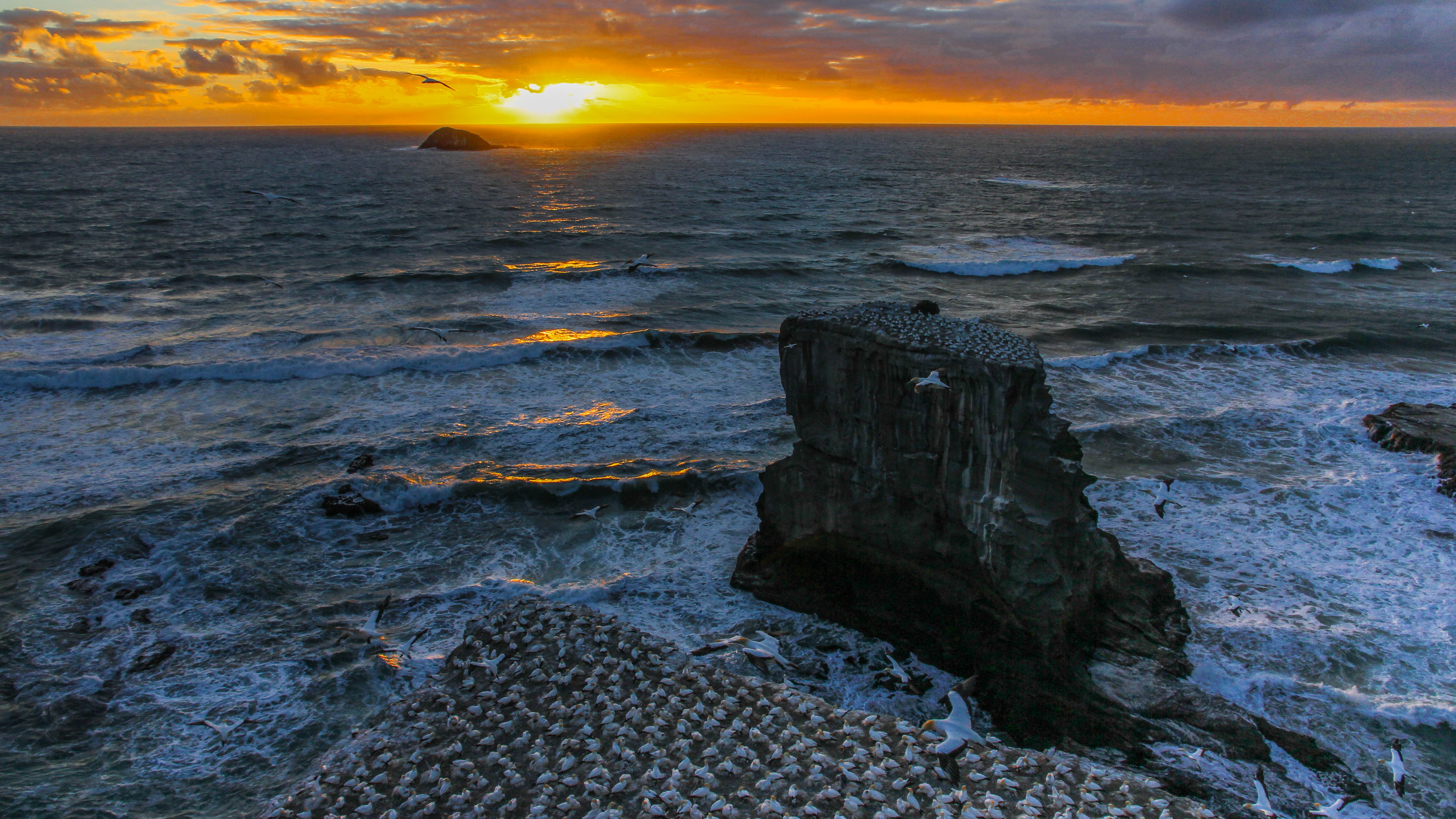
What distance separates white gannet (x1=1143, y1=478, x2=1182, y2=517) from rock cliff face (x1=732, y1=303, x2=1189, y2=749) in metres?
3.98

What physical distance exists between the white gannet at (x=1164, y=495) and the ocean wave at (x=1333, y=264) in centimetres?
3310

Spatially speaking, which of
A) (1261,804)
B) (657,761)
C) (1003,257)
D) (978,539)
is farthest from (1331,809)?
(1003,257)

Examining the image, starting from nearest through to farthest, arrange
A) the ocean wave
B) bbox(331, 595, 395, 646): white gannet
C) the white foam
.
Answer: bbox(331, 595, 395, 646): white gannet, the ocean wave, the white foam

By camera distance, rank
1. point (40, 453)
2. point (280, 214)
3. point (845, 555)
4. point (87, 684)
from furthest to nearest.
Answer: point (280, 214) → point (40, 453) → point (845, 555) → point (87, 684)

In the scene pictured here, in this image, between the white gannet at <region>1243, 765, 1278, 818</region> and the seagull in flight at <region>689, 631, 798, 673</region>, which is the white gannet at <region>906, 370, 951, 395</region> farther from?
the white gannet at <region>1243, 765, 1278, 818</region>

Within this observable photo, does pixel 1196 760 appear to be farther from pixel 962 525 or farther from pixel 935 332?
pixel 935 332

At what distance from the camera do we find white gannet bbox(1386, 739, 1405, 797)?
1020 centimetres

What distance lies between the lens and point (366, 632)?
47.3 feet

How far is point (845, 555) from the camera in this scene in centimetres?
1418

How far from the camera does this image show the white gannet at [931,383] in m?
11.8

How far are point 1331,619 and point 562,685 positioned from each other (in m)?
14.2

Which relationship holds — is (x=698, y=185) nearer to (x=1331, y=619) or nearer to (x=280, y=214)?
(x=280, y=214)

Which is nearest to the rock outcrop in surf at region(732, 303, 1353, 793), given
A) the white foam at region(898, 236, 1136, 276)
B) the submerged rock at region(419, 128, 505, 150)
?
the white foam at region(898, 236, 1136, 276)

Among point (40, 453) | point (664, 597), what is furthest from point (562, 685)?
point (40, 453)
